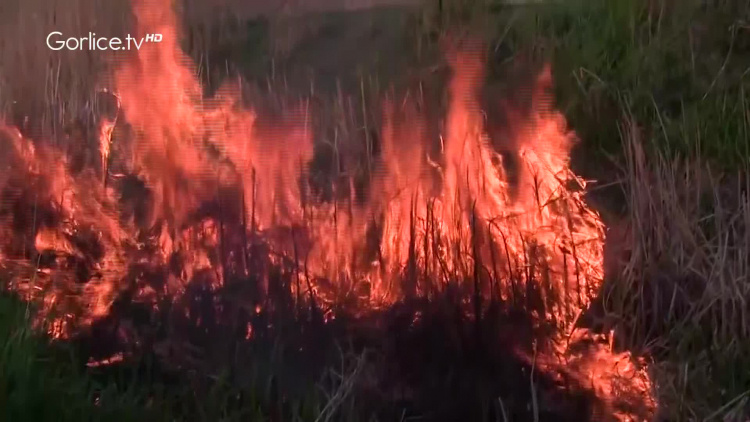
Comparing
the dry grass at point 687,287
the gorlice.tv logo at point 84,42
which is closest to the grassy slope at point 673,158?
the dry grass at point 687,287

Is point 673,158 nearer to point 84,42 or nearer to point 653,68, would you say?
point 653,68

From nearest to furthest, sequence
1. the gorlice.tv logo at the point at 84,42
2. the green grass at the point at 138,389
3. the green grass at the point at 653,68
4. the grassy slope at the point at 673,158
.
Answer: the green grass at the point at 138,389 → the grassy slope at the point at 673,158 → the gorlice.tv logo at the point at 84,42 → the green grass at the point at 653,68

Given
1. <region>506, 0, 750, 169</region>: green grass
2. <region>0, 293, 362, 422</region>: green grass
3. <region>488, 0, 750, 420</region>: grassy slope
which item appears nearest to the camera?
<region>0, 293, 362, 422</region>: green grass

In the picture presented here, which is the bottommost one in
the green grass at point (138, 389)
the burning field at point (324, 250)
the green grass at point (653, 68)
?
the green grass at point (138, 389)

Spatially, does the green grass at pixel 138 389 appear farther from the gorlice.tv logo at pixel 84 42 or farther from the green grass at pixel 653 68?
the green grass at pixel 653 68

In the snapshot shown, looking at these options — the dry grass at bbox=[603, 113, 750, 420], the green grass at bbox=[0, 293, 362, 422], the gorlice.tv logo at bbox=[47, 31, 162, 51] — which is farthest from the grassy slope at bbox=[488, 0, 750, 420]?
the gorlice.tv logo at bbox=[47, 31, 162, 51]

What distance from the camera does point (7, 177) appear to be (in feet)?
10.4

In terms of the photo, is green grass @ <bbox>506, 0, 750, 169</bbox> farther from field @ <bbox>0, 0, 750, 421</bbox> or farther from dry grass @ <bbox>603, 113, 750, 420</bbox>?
dry grass @ <bbox>603, 113, 750, 420</bbox>

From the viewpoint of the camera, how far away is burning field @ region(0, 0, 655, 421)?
8.77 feet

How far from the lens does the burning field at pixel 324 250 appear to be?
2.67 m

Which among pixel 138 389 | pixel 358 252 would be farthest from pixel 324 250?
pixel 138 389

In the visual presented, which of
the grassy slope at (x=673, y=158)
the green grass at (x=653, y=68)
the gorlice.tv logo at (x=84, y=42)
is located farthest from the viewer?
the green grass at (x=653, y=68)

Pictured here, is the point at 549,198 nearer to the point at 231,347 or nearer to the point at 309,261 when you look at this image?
the point at 309,261

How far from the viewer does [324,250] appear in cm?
284
